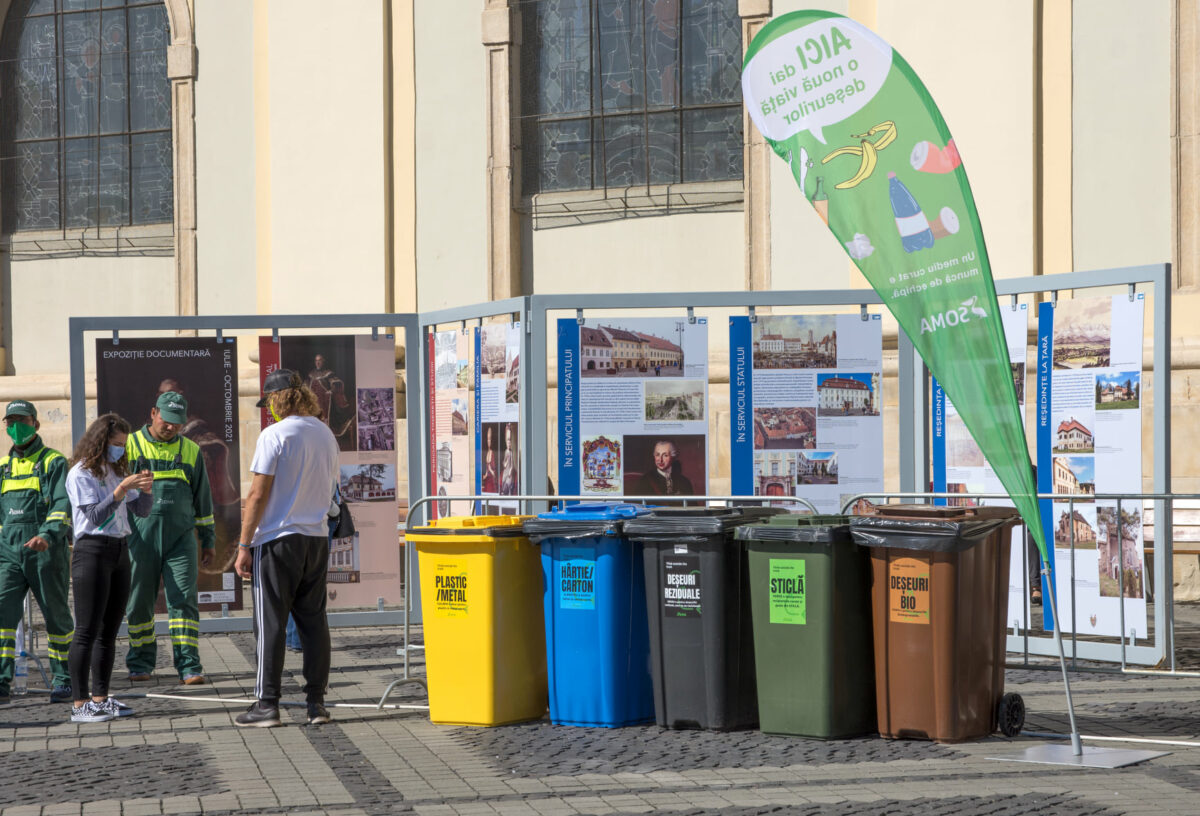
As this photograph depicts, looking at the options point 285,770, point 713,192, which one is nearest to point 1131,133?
point 713,192

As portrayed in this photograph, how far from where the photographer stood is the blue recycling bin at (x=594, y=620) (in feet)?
24.3

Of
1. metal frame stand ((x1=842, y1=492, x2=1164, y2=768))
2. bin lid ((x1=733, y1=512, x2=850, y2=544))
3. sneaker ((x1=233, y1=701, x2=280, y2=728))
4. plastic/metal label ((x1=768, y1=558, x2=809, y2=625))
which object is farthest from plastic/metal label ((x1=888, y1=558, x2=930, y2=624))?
sneaker ((x1=233, y1=701, x2=280, y2=728))

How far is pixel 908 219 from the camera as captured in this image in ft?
22.2

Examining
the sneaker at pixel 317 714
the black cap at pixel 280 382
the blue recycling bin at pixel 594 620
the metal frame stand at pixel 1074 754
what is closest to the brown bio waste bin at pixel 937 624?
the metal frame stand at pixel 1074 754

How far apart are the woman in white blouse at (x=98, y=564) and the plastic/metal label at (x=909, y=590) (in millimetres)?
3927

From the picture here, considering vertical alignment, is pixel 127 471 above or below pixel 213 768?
above

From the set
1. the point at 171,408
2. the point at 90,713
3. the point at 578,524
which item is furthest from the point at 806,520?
the point at 171,408

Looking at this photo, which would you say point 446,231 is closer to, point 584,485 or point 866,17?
point 866,17

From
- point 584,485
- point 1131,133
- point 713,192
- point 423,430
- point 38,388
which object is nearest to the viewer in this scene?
point 584,485

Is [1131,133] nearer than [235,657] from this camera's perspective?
No

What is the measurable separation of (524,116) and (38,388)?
257 inches

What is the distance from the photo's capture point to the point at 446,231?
16.8 metres

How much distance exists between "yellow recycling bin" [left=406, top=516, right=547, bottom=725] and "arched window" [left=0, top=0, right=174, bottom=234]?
1244 cm

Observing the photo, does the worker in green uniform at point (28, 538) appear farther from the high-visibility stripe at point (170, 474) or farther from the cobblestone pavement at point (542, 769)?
the high-visibility stripe at point (170, 474)
